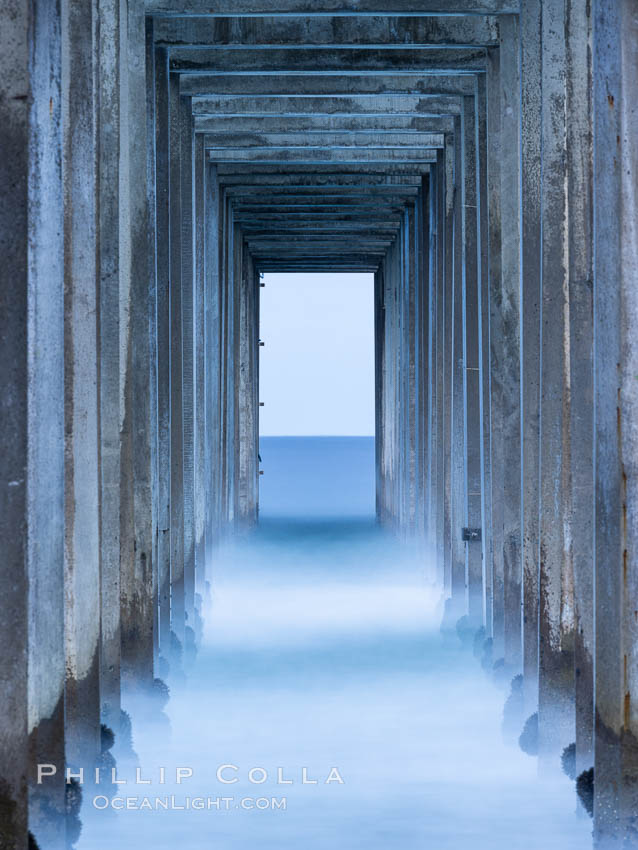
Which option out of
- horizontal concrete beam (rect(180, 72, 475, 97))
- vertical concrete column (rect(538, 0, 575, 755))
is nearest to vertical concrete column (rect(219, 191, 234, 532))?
horizontal concrete beam (rect(180, 72, 475, 97))

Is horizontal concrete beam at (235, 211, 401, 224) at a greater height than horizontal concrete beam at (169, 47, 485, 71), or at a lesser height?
lesser

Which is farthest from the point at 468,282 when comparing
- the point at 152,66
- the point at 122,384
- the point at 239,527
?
the point at 239,527

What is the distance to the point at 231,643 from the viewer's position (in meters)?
11.3

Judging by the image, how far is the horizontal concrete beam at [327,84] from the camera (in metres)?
11.8

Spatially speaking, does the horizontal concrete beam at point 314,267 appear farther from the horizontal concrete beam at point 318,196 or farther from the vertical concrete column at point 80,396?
the vertical concrete column at point 80,396

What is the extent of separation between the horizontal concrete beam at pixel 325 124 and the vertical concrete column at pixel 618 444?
879 centimetres

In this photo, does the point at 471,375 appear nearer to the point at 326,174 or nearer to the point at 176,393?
the point at 176,393

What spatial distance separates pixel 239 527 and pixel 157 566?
40.0 ft

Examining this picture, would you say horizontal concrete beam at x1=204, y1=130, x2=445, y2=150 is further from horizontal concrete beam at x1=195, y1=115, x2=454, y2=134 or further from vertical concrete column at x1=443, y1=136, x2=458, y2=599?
vertical concrete column at x1=443, y1=136, x2=458, y2=599

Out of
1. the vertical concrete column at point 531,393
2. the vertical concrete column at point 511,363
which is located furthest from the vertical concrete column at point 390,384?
the vertical concrete column at point 531,393

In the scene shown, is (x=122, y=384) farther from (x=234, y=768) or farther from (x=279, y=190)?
(x=279, y=190)

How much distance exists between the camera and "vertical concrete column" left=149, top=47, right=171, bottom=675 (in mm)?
9547

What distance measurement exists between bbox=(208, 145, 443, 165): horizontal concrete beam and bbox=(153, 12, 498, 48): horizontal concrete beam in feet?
14.4

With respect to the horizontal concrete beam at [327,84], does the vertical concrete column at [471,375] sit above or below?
below
